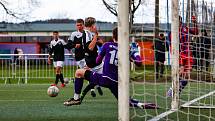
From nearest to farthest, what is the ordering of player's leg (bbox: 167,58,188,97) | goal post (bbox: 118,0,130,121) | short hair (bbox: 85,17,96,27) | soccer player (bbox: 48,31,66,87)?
goal post (bbox: 118,0,130,121) < player's leg (bbox: 167,58,188,97) < short hair (bbox: 85,17,96,27) < soccer player (bbox: 48,31,66,87)

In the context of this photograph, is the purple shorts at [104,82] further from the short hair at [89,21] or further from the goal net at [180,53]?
the short hair at [89,21]

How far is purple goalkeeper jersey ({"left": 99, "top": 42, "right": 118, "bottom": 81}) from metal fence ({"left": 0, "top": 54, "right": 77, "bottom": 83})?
13.2m

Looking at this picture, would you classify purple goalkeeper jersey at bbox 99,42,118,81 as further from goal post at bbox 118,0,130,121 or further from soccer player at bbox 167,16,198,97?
goal post at bbox 118,0,130,121

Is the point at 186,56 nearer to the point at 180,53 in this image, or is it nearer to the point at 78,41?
→ the point at 180,53

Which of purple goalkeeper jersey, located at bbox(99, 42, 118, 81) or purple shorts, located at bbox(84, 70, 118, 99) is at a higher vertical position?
purple goalkeeper jersey, located at bbox(99, 42, 118, 81)

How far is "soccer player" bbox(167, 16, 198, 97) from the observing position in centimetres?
996

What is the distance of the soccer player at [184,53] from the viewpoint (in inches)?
392

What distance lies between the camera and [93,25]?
34.7 ft

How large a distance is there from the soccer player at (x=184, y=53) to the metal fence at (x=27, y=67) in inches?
468

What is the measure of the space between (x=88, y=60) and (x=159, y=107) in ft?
8.92

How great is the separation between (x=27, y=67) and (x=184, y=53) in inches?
487

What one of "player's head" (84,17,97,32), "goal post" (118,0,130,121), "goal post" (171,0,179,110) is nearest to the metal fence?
"player's head" (84,17,97,32)

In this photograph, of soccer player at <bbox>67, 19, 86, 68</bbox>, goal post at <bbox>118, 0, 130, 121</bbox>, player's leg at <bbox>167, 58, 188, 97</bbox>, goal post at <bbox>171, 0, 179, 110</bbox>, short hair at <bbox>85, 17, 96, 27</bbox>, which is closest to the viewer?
goal post at <bbox>118, 0, 130, 121</bbox>

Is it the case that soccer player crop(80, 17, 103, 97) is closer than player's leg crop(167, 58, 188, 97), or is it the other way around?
player's leg crop(167, 58, 188, 97)
